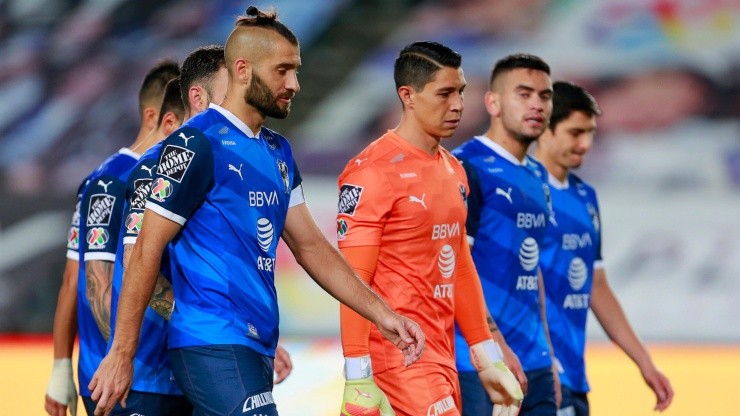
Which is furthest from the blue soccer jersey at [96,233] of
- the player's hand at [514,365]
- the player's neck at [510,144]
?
the player's neck at [510,144]

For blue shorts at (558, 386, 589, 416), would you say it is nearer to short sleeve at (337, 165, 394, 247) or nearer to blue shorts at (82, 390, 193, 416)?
short sleeve at (337, 165, 394, 247)

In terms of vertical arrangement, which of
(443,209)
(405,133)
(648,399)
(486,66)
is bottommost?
(648,399)

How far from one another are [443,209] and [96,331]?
5.86 ft

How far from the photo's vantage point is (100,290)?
19.9 ft

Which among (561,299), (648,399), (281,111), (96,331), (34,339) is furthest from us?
(34,339)

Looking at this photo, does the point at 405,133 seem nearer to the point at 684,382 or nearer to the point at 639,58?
the point at 684,382

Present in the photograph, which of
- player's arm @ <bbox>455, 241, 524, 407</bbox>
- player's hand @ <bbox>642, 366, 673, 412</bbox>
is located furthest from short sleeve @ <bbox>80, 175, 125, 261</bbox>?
player's hand @ <bbox>642, 366, 673, 412</bbox>

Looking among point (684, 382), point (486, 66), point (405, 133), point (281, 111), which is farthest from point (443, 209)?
point (486, 66)

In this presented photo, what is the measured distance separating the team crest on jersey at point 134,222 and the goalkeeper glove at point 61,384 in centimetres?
165

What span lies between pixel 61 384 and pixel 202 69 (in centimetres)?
199

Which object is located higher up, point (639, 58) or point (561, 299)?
point (639, 58)

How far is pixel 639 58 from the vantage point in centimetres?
1803

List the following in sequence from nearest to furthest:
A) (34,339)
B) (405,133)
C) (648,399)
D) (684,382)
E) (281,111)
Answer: (281,111) < (405,133) < (648,399) < (684,382) < (34,339)

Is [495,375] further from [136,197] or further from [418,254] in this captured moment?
[136,197]
